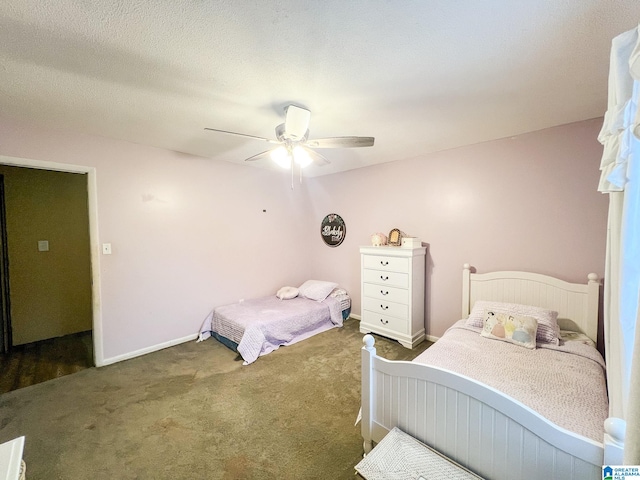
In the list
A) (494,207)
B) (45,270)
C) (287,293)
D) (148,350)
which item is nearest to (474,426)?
(494,207)

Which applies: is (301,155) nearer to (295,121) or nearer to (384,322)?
(295,121)

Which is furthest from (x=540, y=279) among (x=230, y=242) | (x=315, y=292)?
(x=230, y=242)

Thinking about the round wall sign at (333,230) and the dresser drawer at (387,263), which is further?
the round wall sign at (333,230)

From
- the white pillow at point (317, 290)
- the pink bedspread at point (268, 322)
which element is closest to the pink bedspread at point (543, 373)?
the pink bedspread at point (268, 322)

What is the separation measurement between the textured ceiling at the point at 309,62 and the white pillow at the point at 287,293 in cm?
232

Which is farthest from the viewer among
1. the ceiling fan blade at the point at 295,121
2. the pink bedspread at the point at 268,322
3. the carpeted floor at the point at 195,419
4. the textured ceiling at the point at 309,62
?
the pink bedspread at the point at 268,322

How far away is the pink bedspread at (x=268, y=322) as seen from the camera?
2811 mm

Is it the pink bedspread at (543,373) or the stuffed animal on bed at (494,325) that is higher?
the stuffed animal on bed at (494,325)

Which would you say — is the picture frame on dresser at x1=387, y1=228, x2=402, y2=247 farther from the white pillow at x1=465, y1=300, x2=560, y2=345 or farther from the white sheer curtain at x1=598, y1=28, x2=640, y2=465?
the white sheer curtain at x1=598, y1=28, x2=640, y2=465

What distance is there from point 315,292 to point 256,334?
1.22 metres

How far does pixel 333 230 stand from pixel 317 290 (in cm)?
101

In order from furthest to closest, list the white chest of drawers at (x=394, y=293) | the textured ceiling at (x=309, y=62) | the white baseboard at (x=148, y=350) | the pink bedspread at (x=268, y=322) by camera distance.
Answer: the white chest of drawers at (x=394, y=293), the pink bedspread at (x=268, y=322), the white baseboard at (x=148, y=350), the textured ceiling at (x=309, y=62)

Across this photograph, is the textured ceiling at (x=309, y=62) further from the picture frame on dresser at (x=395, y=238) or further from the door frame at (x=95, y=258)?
the picture frame on dresser at (x=395, y=238)

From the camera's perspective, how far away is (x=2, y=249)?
10.1ft
